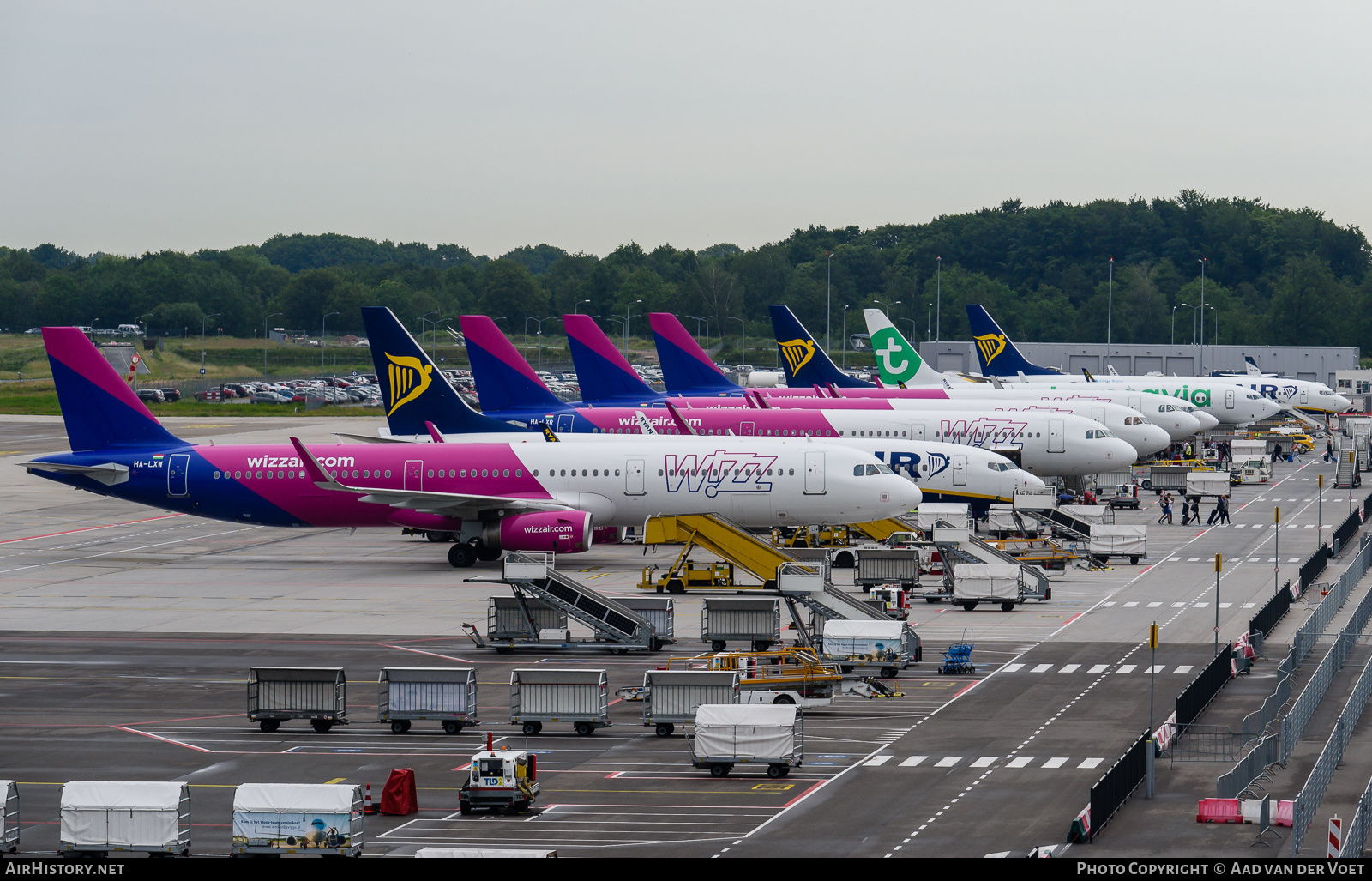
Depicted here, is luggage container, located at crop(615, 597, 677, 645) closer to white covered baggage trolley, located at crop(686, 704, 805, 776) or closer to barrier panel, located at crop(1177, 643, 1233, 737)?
white covered baggage trolley, located at crop(686, 704, 805, 776)

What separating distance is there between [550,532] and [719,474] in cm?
757

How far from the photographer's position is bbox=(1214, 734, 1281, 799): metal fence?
2948 cm

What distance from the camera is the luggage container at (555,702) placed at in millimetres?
36594

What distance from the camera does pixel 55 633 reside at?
1988 inches

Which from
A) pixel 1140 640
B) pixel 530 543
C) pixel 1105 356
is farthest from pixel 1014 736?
pixel 1105 356

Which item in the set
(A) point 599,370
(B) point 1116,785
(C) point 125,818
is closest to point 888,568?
(B) point 1116,785

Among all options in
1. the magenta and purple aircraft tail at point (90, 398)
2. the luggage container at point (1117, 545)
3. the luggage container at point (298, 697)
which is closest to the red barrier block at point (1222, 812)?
the luggage container at point (298, 697)

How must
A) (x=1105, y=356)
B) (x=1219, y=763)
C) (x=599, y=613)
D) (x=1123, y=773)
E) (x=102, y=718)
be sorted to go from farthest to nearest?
(x=1105, y=356) < (x=599, y=613) < (x=102, y=718) < (x=1219, y=763) < (x=1123, y=773)

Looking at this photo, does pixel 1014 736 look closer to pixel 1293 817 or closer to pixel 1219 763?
pixel 1219 763

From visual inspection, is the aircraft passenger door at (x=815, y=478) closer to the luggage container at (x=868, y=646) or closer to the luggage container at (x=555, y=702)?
the luggage container at (x=868, y=646)

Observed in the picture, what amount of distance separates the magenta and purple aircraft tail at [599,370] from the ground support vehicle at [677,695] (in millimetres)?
64271

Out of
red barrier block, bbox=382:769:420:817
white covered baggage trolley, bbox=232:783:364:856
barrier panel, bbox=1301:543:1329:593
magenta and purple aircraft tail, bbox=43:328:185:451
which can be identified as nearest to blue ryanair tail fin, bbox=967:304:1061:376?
barrier panel, bbox=1301:543:1329:593

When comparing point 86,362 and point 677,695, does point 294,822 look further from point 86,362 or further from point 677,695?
point 86,362

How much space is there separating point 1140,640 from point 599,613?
56.4ft
